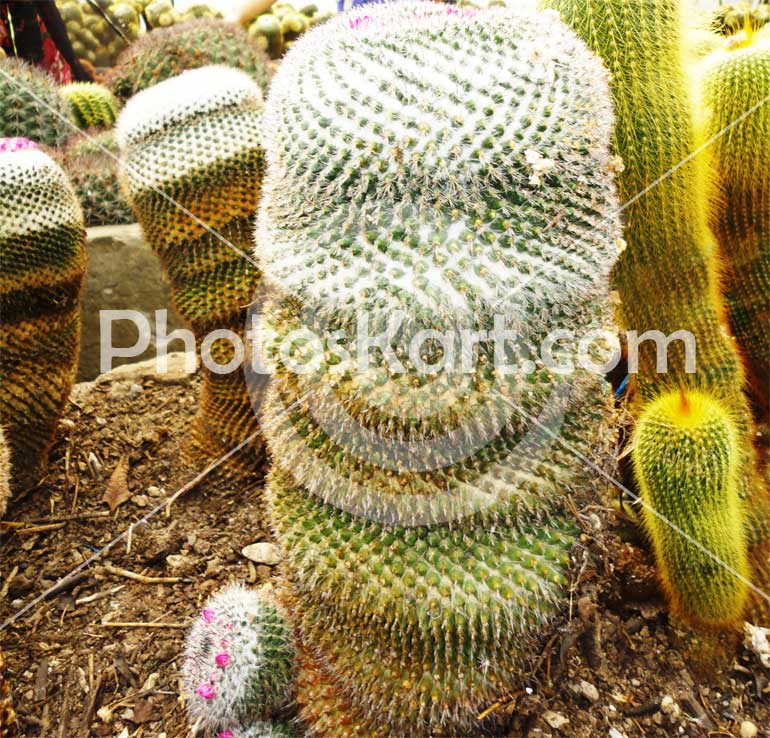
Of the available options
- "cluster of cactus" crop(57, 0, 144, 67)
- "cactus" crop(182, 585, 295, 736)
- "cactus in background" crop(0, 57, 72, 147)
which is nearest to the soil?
"cactus" crop(182, 585, 295, 736)

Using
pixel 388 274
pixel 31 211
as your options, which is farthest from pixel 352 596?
pixel 31 211

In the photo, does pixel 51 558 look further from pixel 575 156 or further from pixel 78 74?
pixel 78 74

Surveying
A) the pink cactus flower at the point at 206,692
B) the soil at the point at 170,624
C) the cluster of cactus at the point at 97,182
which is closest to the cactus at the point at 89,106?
the cluster of cactus at the point at 97,182

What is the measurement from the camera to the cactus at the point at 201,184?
81.0 inches

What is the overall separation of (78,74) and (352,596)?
418 centimetres

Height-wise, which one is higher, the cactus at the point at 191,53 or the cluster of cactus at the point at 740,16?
the cluster of cactus at the point at 740,16

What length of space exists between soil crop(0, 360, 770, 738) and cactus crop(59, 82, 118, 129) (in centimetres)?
212

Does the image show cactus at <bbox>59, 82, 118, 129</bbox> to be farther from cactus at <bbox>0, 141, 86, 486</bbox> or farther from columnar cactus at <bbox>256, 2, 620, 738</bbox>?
columnar cactus at <bbox>256, 2, 620, 738</bbox>

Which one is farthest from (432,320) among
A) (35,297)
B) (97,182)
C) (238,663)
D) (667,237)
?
(97,182)

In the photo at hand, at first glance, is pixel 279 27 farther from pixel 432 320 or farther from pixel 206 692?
pixel 206 692

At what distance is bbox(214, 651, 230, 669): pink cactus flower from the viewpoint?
1453 mm

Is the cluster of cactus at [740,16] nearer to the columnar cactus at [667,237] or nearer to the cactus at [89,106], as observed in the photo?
the columnar cactus at [667,237]

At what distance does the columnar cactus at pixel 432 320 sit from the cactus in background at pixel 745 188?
969 millimetres

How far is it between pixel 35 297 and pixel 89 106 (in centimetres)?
218
